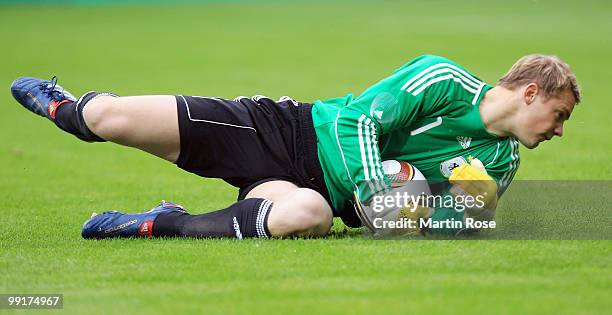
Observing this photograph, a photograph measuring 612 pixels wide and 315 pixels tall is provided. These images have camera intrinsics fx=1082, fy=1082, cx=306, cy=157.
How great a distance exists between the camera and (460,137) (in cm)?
586

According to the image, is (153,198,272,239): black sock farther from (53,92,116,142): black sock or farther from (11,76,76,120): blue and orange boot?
(11,76,76,120): blue and orange boot

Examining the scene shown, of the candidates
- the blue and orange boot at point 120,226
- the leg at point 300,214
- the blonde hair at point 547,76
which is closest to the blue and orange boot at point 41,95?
the blue and orange boot at point 120,226

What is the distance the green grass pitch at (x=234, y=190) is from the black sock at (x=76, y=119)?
22.6 inches

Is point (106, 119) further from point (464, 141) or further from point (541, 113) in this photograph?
point (541, 113)

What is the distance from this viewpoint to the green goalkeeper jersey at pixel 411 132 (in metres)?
5.60

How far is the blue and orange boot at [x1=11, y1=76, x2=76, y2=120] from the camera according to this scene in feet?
20.0

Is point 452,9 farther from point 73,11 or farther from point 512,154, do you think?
point 512,154

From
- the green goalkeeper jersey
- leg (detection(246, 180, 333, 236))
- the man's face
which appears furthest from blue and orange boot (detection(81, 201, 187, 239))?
the man's face

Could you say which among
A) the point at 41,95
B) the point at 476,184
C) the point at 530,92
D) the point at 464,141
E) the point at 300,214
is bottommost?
the point at 300,214

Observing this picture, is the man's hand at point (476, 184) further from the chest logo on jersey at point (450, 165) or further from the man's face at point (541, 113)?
the man's face at point (541, 113)

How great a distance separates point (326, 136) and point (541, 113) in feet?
3.76

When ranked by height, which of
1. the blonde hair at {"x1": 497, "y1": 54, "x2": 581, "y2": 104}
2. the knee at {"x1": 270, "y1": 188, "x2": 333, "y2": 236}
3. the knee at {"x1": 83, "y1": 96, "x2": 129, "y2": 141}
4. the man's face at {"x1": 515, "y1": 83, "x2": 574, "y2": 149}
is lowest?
the knee at {"x1": 270, "y1": 188, "x2": 333, "y2": 236}

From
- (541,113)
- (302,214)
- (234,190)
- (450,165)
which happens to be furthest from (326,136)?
(234,190)

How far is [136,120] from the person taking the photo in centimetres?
569
